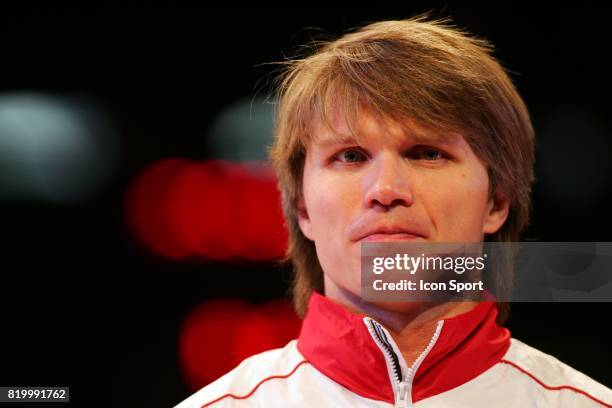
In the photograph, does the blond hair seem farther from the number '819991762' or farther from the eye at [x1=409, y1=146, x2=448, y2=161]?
the number '819991762'

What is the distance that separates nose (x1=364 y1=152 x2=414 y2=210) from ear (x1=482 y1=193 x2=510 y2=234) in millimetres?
245

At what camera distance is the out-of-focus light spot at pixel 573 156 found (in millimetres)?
1704

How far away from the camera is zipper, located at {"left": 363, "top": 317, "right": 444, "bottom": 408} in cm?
117

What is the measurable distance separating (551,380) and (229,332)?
0.92 meters

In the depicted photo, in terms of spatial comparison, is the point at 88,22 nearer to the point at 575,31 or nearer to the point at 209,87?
the point at 209,87

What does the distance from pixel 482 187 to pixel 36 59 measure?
47.1 inches

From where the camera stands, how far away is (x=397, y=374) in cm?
118

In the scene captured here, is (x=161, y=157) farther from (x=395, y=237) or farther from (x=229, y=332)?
(x=395, y=237)

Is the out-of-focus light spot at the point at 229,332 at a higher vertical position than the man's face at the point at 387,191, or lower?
lower

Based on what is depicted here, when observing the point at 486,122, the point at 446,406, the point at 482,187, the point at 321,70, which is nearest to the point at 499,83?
the point at 486,122

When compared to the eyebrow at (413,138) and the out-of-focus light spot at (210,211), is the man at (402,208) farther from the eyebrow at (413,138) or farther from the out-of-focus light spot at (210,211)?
the out-of-focus light spot at (210,211)

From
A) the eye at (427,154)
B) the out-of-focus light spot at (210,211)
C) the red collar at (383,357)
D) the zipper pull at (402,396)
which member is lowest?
the zipper pull at (402,396)

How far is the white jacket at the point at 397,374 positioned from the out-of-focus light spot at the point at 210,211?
24.0 inches

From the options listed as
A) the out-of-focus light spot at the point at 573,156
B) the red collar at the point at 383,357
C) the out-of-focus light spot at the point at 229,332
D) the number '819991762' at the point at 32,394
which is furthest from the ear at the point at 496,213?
the number '819991762' at the point at 32,394
